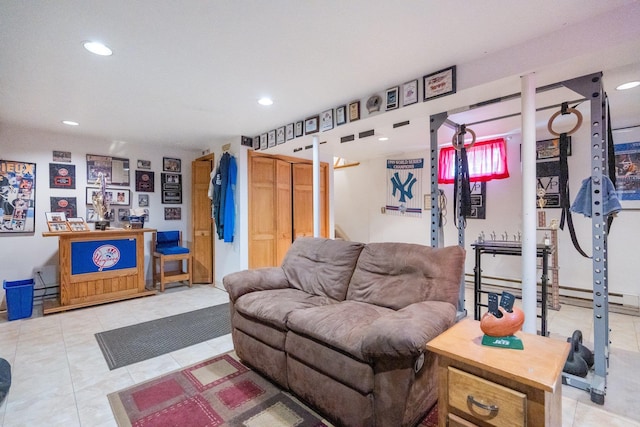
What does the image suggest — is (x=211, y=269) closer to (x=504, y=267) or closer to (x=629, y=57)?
(x=504, y=267)

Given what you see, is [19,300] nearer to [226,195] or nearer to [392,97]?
[226,195]

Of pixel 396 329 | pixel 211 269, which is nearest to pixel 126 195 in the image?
pixel 211 269

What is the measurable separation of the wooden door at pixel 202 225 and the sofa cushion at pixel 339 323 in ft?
11.8

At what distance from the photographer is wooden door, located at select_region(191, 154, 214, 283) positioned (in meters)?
4.97

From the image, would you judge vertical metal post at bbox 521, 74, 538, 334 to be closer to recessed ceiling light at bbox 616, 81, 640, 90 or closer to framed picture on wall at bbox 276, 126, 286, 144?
recessed ceiling light at bbox 616, 81, 640, 90

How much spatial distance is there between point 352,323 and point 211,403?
103cm

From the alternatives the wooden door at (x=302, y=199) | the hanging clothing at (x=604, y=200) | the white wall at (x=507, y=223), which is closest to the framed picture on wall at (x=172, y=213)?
the wooden door at (x=302, y=199)

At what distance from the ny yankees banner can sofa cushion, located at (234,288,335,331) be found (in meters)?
3.42

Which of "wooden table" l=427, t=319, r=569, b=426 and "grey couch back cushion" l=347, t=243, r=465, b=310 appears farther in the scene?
"grey couch back cushion" l=347, t=243, r=465, b=310

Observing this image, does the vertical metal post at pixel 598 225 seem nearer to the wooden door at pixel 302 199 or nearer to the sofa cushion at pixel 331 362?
the sofa cushion at pixel 331 362

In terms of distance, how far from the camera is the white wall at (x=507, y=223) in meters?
3.38

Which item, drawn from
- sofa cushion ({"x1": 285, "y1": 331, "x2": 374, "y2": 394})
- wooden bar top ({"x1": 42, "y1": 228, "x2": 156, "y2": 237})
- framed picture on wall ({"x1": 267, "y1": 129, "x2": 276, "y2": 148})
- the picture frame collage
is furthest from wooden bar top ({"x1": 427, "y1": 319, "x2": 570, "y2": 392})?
the picture frame collage

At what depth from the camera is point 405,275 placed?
2006mm

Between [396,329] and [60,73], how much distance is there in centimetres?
306
